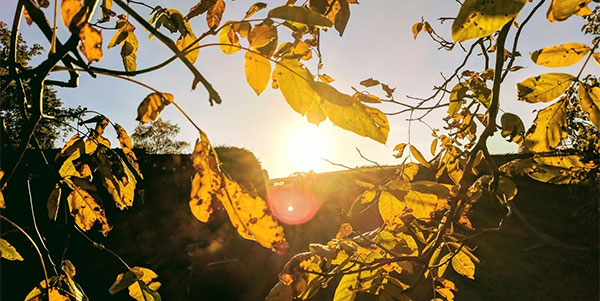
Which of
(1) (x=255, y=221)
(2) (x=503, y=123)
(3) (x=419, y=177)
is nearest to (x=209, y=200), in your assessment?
(1) (x=255, y=221)

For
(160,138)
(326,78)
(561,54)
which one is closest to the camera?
(561,54)

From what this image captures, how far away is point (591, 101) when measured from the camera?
2.53 ft

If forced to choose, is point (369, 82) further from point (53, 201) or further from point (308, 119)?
point (53, 201)

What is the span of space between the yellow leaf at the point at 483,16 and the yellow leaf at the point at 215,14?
74cm

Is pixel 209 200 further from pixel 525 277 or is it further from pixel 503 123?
pixel 525 277

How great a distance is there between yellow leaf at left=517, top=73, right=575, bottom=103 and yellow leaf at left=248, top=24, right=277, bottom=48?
0.57 metres

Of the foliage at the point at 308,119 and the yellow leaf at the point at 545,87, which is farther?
the yellow leaf at the point at 545,87

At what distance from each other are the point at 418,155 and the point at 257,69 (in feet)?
3.07

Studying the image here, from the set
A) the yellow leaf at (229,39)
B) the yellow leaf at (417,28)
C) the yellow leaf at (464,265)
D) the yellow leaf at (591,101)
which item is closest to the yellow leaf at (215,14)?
the yellow leaf at (229,39)

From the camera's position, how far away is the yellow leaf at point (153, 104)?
0.55m

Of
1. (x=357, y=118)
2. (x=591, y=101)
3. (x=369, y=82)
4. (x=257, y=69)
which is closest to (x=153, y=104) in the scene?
(x=257, y=69)

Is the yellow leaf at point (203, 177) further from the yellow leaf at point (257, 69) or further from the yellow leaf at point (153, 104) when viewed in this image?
the yellow leaf at point (257, 69)

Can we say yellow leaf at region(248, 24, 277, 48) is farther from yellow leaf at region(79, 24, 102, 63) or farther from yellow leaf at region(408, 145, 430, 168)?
yellow leaf at region(408, 145, 430, 168)

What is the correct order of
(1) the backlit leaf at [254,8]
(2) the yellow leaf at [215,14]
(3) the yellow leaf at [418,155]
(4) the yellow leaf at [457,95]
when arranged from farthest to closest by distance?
(3) the yellow leaf at [418,155] → (4) the yellow leaf at [457,95] → (2) the yellow leaf at [215,14] → (1) the backlit leaf at [254,8]
